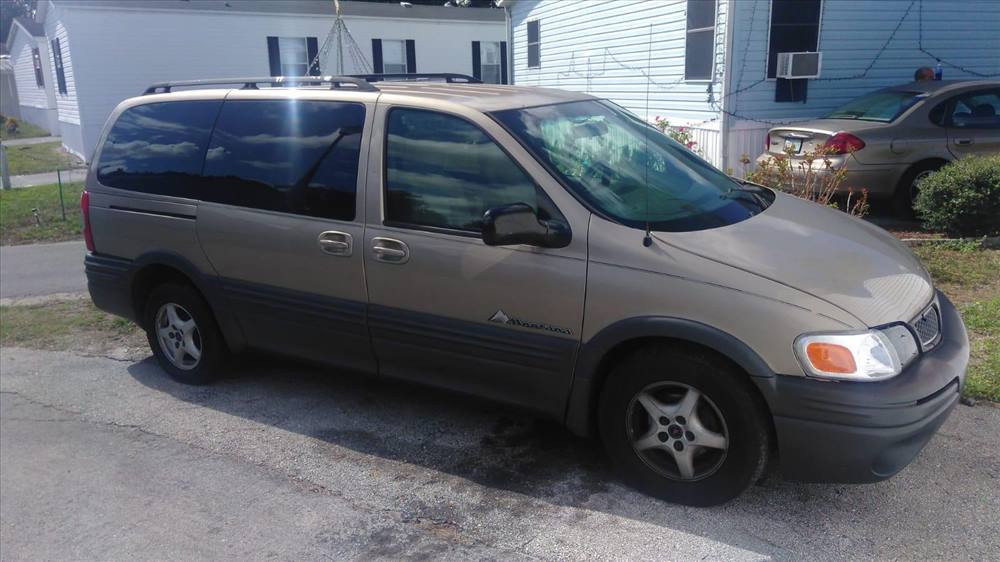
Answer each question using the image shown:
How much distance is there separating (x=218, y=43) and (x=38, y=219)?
1146 cm

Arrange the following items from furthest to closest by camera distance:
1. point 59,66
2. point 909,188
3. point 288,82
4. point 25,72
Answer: point 25,72, point 59,66, point 909,188, point 288,82

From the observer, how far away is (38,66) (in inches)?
1074

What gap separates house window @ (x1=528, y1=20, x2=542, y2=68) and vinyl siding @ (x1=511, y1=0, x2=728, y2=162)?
0.43ft

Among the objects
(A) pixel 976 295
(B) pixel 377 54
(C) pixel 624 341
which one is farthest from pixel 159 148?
(B) pixel 377 54

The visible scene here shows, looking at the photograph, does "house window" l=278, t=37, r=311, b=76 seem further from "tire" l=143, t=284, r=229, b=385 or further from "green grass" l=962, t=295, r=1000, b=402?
"green grass" l=962, t=295, r=1000, b=402

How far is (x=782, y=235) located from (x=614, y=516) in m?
1.50

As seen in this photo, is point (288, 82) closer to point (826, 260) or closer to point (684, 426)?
point (684, 426)

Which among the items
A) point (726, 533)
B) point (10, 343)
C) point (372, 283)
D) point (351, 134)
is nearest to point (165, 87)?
point (351, 134)

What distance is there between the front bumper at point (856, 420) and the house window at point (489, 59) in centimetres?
2387

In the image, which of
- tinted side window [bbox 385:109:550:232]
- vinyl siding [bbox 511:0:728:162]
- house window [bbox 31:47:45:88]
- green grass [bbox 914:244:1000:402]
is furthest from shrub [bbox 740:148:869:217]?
house window [bbox 31:47:45:88]

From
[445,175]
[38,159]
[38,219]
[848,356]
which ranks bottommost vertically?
[38,219]

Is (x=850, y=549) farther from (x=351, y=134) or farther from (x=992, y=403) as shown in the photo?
(x=351, y=134)

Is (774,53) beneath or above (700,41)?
beneath

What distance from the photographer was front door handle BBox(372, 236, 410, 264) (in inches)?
155
